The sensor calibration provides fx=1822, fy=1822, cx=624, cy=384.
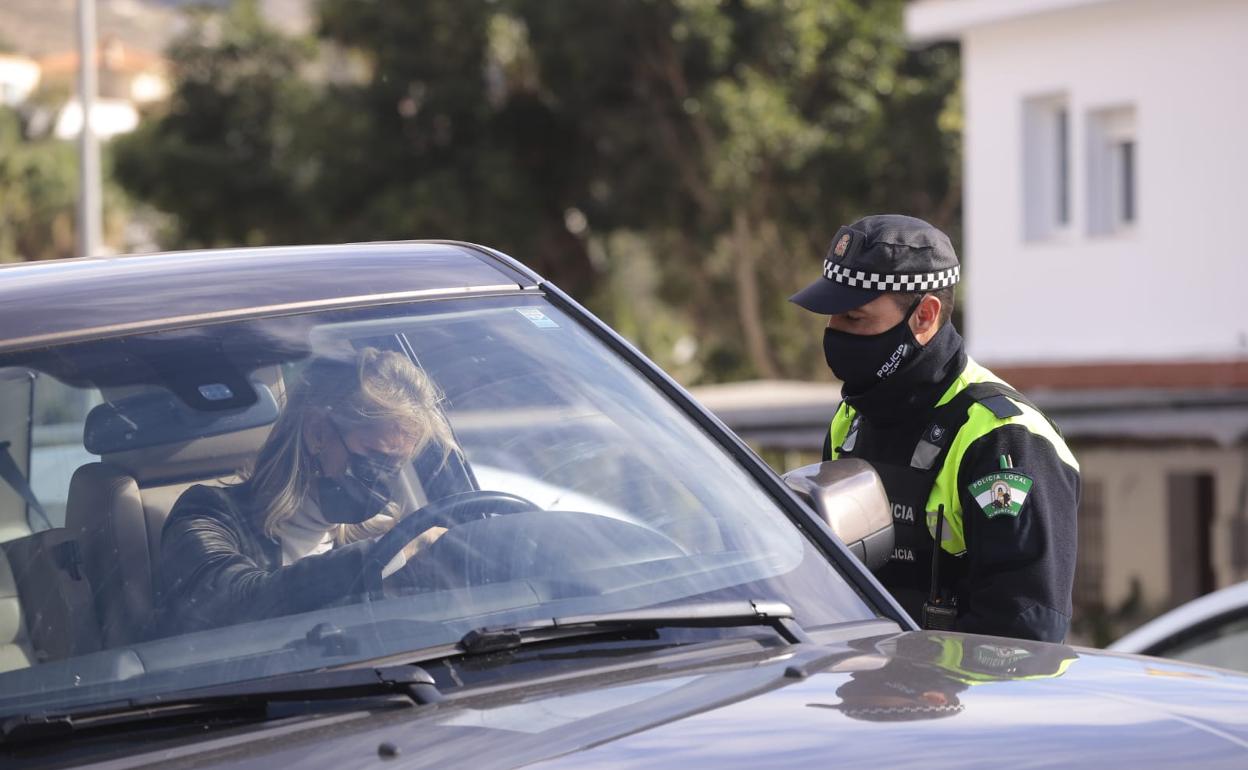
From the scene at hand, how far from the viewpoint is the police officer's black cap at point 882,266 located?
340 centimetres

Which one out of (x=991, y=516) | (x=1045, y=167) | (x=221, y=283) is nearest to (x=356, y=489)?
(x=221, y=283)

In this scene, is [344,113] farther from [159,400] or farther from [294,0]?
[294,0]

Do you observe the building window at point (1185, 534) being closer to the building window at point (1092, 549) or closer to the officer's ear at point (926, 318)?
the building window at point (1092, 549)

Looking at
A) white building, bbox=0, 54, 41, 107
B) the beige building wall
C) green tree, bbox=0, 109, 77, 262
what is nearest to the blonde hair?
the beige building wall

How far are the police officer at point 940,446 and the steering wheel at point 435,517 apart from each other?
1002 mm

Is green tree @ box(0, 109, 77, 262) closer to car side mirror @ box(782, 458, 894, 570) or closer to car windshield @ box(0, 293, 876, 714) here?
car windshield @ box(0, 293, 876, 714)

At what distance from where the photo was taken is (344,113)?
28.7m

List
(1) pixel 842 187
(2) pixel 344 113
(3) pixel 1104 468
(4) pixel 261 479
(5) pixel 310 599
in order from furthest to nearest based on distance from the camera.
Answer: (2) pixel 344 113 → (1) pixel 842 187 → (3) pixel 1104 468 → (4) pixel 261 479 → (5) pixel 310 599

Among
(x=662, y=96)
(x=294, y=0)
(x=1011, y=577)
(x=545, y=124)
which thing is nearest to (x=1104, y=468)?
(x=662, y=96)

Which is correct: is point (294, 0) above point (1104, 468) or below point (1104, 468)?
above

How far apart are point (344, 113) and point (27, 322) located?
1052 inches

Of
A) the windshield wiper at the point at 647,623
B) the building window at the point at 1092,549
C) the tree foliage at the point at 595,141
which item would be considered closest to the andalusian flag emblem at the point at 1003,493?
the windshield wiper at the point at 647,623

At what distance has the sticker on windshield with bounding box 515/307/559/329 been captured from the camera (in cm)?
279

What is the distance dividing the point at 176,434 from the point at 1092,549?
18094mm
